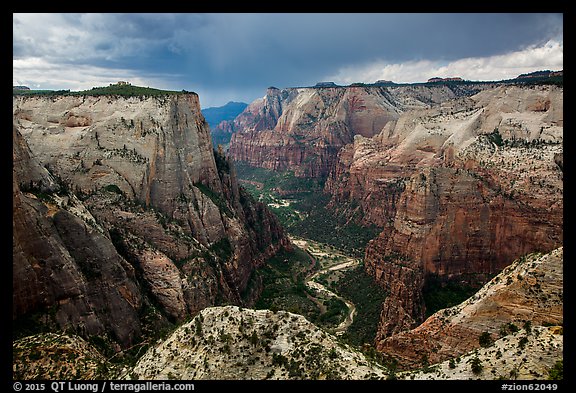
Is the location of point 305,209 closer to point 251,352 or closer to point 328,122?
point 328,122

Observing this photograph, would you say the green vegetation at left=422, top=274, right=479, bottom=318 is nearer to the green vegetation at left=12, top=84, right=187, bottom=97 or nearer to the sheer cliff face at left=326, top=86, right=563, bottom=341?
the sheer cliff face at left=326, top=86, right=563, bottom=341

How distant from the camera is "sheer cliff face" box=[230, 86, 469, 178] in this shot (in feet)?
520

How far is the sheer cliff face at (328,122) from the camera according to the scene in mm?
158375

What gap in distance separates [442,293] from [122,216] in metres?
39.7

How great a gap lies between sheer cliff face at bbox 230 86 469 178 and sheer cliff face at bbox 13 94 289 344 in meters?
88.7

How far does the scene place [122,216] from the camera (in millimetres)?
48844

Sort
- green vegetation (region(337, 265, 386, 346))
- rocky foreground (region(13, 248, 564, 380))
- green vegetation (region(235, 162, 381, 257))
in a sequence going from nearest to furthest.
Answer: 1. rocky foreground (region(13, 248, 564, 380))
2. green vegetation (region(337, 265, 386, 346))
3. green vegetation (region(235, 162, 381, 257))

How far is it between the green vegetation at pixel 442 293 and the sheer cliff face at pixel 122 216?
941 inches

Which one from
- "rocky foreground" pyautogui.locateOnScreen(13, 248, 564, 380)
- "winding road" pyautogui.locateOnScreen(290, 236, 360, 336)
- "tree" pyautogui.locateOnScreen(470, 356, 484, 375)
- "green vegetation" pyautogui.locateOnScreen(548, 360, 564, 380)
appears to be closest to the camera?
"green vegetation" pyautogui.locateOnScreen(548, 360, 564, 380)

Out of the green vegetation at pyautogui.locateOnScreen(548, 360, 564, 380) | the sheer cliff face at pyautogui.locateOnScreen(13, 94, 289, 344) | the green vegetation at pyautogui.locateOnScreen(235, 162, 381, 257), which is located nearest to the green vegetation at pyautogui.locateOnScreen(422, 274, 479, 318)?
the sheer cliff face at pyautogui.locateOnScreen(13, 94, 289, 344)

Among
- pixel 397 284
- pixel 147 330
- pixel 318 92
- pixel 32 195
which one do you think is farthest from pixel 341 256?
pixel 318 92

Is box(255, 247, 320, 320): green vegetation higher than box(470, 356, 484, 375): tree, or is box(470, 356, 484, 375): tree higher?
box(470, 356, 484, 375): tree

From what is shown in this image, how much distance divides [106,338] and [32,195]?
13.2 meters

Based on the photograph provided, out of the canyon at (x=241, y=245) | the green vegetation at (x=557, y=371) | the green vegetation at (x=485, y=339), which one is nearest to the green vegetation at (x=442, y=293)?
the canyon at (x=241, y=245)
